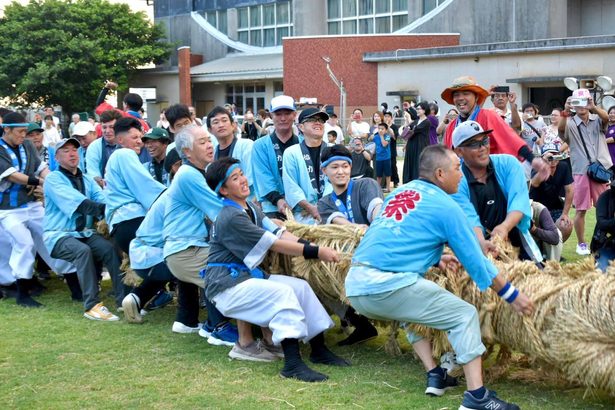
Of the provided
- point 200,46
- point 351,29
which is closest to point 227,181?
point 351,29

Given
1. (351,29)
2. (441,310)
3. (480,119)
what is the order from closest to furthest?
(441,310)
(480,119)
(351,29)

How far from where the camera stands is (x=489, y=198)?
6.50 meters

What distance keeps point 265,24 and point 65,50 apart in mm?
11911

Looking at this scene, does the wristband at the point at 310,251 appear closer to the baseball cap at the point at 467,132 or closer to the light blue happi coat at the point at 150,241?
the baseball cap at the point at 467,132

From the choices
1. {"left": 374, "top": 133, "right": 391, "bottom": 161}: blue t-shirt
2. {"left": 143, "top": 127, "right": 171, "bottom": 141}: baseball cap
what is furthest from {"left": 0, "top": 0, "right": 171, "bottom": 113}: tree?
{"left": 143, "top": 127, "right": 171, "bottom": 141}: baseball cap

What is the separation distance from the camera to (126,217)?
8359 mm

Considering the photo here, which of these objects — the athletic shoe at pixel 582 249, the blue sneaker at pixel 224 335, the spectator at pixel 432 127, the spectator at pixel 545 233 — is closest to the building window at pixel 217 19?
the spectator at pixel 432 127

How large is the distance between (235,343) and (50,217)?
2999 mm

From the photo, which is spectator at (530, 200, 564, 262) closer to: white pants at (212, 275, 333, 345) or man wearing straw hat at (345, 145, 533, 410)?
man wearing straw hat at (345, 145, 533, 410)

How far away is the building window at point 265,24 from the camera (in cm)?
5041

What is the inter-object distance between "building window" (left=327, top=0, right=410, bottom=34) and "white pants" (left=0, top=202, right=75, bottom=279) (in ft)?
121

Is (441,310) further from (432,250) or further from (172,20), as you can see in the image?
(172,20)

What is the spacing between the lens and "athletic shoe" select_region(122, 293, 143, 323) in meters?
7.90

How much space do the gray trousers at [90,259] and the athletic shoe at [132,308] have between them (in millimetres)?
556
